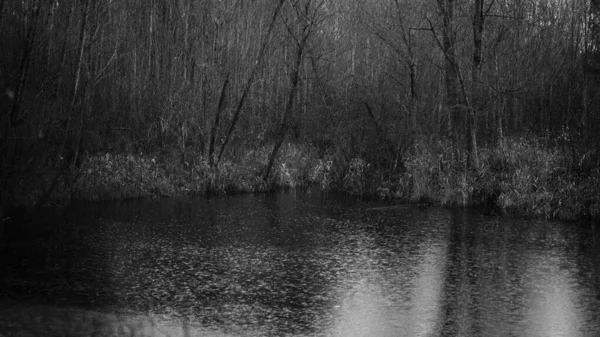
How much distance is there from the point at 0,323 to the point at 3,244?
5129 millimetres

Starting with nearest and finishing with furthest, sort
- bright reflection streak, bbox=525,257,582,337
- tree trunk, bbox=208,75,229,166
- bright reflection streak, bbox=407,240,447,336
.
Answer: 1. bright reflection streak, bbox=525,257,582,337
2. bright reflection streak, bbox=407,240,447,336
3. tree trunk, bbox=208,75,229,166

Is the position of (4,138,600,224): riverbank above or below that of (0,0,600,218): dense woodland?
below

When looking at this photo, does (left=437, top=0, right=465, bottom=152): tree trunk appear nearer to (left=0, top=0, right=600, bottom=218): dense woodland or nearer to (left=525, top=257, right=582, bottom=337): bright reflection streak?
(left=0, top=0, right=600, bottom=218): dense woodland

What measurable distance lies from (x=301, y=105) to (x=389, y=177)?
6.08 m

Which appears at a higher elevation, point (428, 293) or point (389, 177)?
point (389, 177)

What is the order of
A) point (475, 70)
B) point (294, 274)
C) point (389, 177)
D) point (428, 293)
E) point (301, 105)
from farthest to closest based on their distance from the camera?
1. point (301, 105)
2. point (389, 177)
3. point (475, 70)
4. point (294, 274)
5. point (428, 293)

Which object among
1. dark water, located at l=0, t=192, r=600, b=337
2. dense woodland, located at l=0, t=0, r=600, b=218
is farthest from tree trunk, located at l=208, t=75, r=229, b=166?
dark water, located at l=0, t=192, r=600, b=337

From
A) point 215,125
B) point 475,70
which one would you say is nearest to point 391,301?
point 475,70

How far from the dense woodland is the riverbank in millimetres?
44

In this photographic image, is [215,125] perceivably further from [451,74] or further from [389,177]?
[451,74]

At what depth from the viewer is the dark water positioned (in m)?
8.60

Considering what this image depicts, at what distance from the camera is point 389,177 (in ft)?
66.7

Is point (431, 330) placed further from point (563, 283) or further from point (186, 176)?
point (186, 176)

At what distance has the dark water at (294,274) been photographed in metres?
8.60
